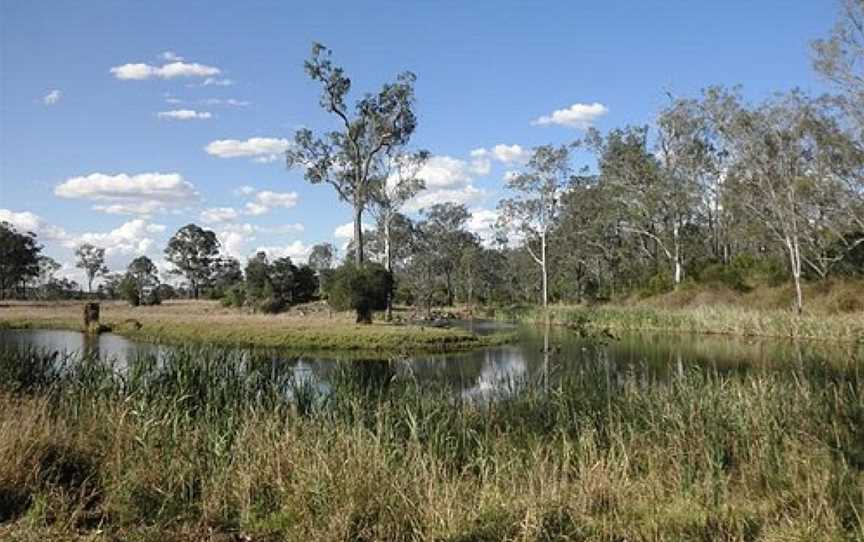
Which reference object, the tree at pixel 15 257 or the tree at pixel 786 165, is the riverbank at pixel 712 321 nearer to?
the tree at pixel 786 165

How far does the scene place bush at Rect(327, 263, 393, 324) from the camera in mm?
34188

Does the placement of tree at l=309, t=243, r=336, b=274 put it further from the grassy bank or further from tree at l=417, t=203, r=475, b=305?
the grassy bank

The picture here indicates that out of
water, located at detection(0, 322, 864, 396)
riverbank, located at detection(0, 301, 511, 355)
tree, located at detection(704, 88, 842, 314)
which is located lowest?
water, located at detection(0, 322, 864, 396)

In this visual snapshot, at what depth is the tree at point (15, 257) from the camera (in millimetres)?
79125

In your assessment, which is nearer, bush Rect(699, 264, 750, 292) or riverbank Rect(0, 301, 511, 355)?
riverbank Rect(0, 301, 511, 355)

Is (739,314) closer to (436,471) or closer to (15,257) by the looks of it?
(436,471)

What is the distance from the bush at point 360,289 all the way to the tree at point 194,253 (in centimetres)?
5758

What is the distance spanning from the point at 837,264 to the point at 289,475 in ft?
133

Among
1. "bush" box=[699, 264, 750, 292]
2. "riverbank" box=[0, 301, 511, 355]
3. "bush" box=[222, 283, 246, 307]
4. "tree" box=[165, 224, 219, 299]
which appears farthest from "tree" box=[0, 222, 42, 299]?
"bush" box=[699, 264, 750, 292]

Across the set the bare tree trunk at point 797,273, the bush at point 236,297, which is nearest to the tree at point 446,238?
the bush at point 236,297

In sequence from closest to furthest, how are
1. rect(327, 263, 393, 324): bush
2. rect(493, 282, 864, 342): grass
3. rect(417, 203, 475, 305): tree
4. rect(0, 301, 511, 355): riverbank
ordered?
rect(0, 301, 511, 355): riverbank
rect(493, 282, 864, 342): grass
rect(327, 263, 393, 324): bush
rect(417, 203, 475, 305): tree

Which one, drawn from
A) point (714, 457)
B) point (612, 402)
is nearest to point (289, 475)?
point (714, 457)

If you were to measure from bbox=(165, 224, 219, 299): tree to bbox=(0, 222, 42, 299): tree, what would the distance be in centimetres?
1498

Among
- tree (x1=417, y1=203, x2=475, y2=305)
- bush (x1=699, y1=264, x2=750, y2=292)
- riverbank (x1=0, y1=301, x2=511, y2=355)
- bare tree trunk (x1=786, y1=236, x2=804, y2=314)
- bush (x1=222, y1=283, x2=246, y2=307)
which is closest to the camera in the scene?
riverbank (x1=0, y1=301, x2=511, y2=355)
